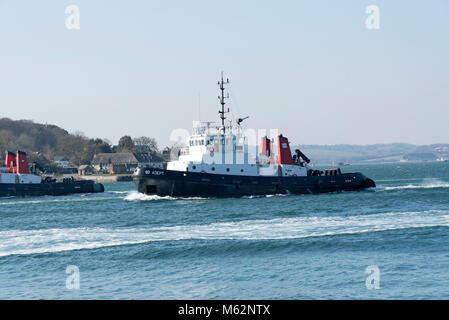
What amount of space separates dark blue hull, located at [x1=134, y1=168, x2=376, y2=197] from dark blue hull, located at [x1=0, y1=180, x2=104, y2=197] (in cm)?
2077

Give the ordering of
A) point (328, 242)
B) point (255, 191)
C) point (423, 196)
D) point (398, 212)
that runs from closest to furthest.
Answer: point (328, 242)
point (398, 212)
point (423, 196)
point (255, 191)

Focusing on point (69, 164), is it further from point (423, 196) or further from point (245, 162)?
point (423, 196)

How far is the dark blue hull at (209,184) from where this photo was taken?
45.3m

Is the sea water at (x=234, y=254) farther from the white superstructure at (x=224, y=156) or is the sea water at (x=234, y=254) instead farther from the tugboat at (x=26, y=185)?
the tugboat at (x=26, y=185)

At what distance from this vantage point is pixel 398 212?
32.5 meters

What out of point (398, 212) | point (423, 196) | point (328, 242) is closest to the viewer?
point (328, 242)

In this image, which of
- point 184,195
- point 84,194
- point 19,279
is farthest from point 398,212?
point 84,194

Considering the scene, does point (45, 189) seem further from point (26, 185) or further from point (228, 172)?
point (228, 172)

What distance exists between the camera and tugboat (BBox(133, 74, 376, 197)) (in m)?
45.4

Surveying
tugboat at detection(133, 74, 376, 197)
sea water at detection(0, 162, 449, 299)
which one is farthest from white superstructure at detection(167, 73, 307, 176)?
sea water at detection(0, 162, 449, 299)

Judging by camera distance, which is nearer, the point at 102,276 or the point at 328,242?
the point at 102,276

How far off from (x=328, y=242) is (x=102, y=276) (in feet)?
29.6

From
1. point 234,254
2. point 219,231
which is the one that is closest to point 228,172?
point 219,231

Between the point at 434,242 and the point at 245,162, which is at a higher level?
the point at 245,162
